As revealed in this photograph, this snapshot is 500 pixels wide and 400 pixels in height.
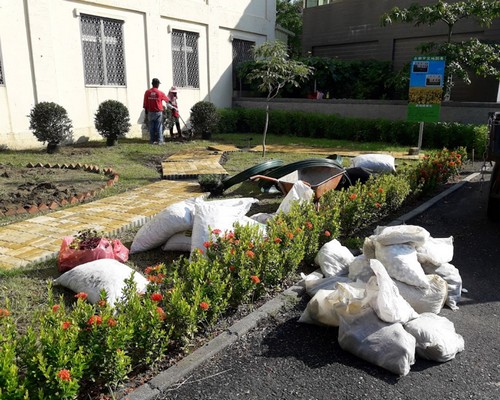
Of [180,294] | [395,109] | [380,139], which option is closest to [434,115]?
[380,139]

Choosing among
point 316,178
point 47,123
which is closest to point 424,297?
point 316,178

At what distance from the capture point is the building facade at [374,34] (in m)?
15.4

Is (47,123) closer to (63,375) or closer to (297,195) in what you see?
(297,195)

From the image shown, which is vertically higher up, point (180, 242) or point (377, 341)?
point (180, 242)

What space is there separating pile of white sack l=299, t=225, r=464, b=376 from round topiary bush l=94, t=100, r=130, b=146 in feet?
32.7

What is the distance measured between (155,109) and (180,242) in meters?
9.21

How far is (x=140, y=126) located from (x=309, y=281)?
12.4 meters

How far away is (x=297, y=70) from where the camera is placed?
10.0 m

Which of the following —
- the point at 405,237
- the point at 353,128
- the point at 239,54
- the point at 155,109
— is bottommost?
the point at 405,237

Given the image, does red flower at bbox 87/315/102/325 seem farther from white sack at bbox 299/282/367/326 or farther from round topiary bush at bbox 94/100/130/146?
round topiary bush at bbox 94/100/130/146

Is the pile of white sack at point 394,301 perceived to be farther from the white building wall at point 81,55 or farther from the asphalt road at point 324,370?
the white building wall at point 81,55

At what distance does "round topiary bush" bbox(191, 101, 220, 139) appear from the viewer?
14578 mm

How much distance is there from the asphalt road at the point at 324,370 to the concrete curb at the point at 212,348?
39mm

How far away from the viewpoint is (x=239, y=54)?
62.3 feet
